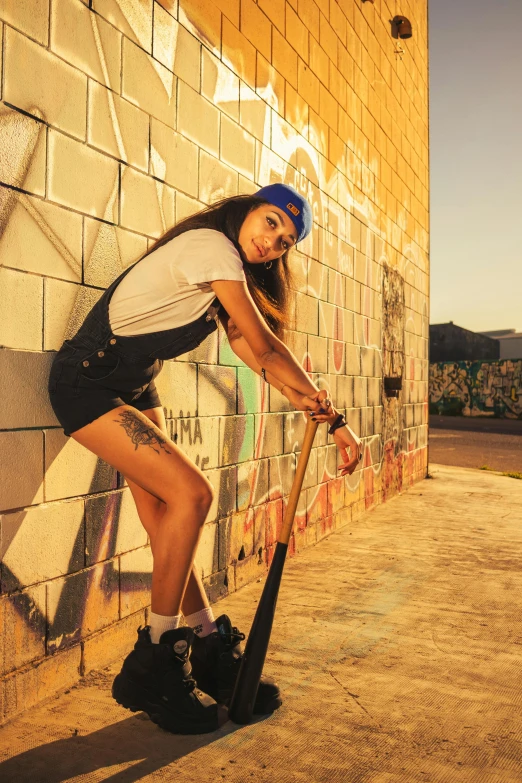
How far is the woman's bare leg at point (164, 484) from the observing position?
84.8 inches

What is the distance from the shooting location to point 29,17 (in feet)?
7.30

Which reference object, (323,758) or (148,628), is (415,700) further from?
(148,628)

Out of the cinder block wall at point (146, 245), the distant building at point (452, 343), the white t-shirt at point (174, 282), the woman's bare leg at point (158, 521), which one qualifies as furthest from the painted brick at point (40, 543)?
the distant building at point (452, 343)

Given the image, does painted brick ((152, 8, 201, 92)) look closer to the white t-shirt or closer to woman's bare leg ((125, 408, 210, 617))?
the white t-shirt

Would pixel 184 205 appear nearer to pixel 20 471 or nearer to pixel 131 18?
pixel 131 18

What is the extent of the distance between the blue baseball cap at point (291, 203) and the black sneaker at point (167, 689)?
1371 mm

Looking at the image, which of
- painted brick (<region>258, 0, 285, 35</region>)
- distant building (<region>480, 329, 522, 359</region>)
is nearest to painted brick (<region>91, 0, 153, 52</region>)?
painted brick (<region>258, 0, 285, 35</region>)

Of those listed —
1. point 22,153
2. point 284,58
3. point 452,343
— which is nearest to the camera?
point 22,153

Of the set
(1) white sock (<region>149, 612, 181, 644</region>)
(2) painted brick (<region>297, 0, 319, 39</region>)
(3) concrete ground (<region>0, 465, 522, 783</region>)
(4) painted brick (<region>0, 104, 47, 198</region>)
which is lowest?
(3) concrete ground (<region>0, 465, 522, 783</region>)

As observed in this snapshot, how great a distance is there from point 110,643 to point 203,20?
2800mm

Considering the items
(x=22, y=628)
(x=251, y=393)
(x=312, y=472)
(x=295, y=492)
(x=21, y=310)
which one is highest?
(x=21, y=310)

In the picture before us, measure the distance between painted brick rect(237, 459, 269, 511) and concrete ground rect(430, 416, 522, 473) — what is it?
7.15 m

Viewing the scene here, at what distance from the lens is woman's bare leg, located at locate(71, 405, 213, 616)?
215 cm

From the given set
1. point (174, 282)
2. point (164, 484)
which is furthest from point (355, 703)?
point (174, 282)
